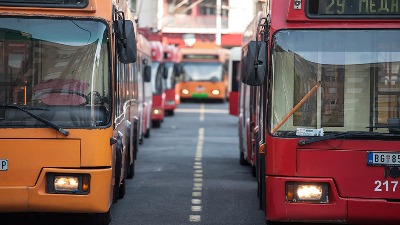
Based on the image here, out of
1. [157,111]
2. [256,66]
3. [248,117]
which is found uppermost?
[256,66]

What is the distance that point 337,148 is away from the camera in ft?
33.9

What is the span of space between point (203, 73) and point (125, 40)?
47.0 meters

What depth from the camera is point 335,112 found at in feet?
33.9

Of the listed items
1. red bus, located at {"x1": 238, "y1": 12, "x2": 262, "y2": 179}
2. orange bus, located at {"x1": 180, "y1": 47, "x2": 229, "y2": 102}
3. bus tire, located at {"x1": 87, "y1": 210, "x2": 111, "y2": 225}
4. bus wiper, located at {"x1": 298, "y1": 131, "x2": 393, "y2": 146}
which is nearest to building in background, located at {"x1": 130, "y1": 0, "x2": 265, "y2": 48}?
orange bus, located at {"x1": 180, "y1": 47, "x2": 229, "y2": 102}

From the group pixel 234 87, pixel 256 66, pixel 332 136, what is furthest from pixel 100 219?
pixel 234 87

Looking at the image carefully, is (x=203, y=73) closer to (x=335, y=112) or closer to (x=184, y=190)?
(x=184, y=190)

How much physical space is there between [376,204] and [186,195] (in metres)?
5.21

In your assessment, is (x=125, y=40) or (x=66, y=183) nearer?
(x=66, y=183)

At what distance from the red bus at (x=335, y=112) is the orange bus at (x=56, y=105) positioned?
5.05ft

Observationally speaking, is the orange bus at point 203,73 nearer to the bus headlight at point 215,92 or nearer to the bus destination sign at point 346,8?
→ the bus headlight at point 215,92

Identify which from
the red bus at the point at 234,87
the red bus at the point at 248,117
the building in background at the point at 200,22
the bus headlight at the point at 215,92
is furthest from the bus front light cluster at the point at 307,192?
the bus headlight at the point at 215,92

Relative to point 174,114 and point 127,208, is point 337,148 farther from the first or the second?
point 174,114

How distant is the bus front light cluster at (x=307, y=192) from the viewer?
10.4 meters

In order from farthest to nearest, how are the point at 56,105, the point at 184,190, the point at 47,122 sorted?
the point at 184,190 → the point at 56,105 → the point at 47,122
